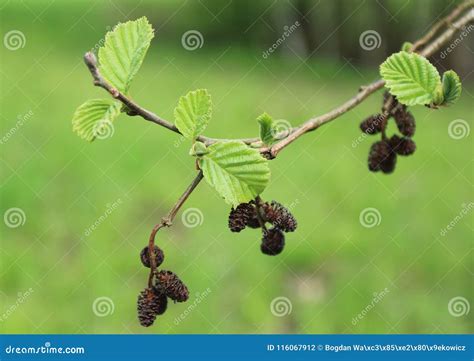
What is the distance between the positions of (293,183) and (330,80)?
3.06m

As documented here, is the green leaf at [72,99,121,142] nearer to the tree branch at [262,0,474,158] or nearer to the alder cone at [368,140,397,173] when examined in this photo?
the tree branch at [262,0,474,158]

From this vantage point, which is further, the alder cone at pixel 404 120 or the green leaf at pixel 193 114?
the alder cone at pixel 404 120

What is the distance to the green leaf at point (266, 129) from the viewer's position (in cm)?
83

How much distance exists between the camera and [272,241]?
0.99 metres

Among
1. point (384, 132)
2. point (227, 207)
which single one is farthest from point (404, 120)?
point (227, 207)

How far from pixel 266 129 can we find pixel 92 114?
215 millimetres

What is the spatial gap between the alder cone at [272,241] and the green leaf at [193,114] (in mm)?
221

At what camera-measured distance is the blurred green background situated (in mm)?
3273

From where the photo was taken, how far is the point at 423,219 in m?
4.21

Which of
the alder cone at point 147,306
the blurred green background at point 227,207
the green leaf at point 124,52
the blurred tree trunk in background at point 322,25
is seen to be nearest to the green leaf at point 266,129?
the green leaf at point 124,52

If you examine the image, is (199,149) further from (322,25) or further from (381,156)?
(322,25)

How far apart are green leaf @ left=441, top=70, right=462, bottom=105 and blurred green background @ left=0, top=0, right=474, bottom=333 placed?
784 mm

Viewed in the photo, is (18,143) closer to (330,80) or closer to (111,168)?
(111,168)

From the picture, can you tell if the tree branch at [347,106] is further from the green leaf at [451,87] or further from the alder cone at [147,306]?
the alder cone at [147,306]
